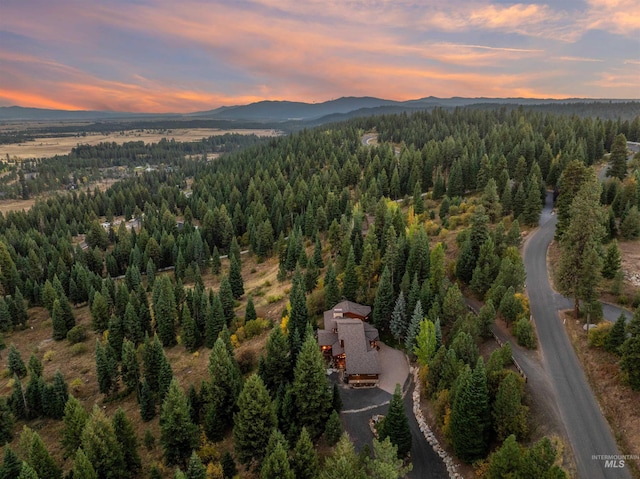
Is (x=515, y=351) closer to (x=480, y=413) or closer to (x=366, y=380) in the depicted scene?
(x=480, y=413)

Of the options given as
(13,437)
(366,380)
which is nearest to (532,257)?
(366,380)

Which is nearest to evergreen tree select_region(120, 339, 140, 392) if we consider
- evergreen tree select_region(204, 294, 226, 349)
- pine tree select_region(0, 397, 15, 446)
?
evergreen tree select_region(204, 294, 226, 349)

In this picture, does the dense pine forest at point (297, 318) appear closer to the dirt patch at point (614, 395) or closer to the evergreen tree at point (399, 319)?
the evergreen tree at point (399, 319)

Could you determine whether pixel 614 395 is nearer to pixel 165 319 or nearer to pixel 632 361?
pixel 632 361

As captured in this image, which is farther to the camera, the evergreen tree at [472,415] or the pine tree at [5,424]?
the pine tree at [5,424]

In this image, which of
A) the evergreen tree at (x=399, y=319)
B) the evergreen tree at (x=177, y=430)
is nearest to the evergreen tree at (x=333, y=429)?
the evergreen tree at (x=177, y=430)

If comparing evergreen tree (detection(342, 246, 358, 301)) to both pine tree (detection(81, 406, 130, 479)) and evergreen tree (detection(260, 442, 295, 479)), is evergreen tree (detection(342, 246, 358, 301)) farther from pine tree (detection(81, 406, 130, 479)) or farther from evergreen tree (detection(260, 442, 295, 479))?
pine tree (detection(81, 406, 130, 479))
